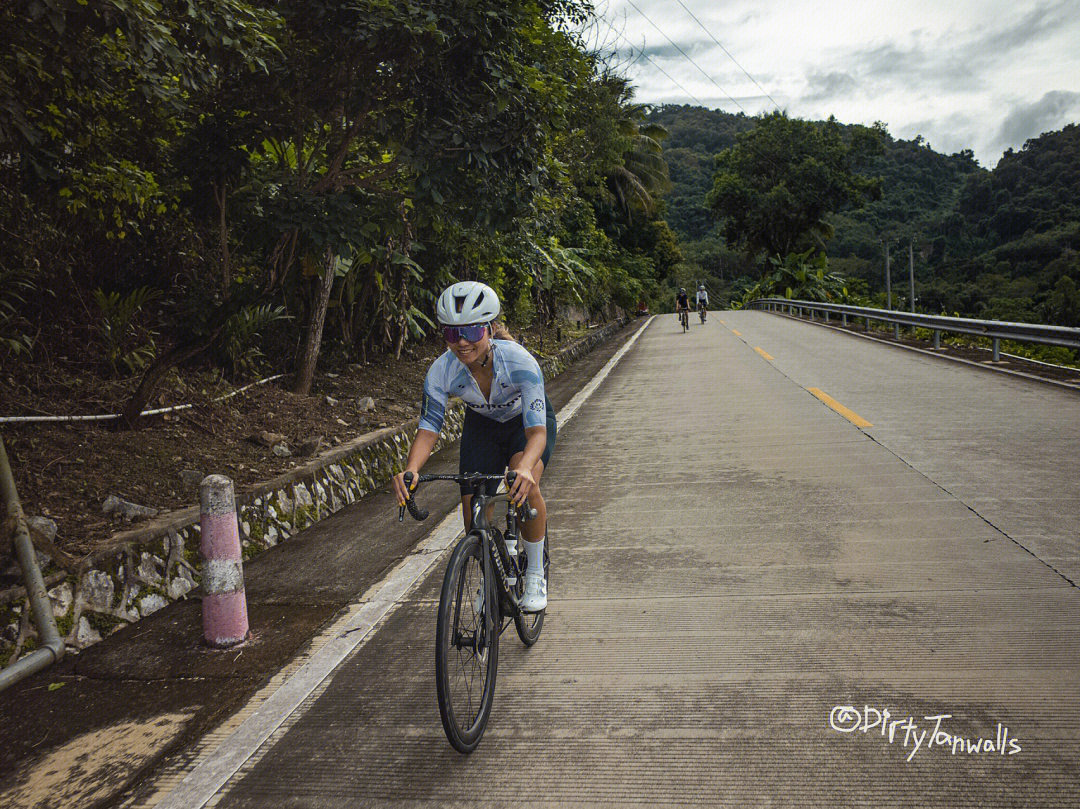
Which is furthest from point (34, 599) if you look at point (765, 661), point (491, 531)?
point (765, 661)

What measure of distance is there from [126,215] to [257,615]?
488cm

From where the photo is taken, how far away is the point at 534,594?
13.0 feet

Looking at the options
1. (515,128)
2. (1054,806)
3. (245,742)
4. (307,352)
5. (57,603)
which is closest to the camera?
(1054,806)

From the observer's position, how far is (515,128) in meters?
7.22

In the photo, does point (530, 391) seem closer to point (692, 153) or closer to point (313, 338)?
point (313, 338)

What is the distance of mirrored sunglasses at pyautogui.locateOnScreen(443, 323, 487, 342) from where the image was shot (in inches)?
140

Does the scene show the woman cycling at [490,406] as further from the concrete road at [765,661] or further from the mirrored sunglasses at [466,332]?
the concrete road at [765,661]

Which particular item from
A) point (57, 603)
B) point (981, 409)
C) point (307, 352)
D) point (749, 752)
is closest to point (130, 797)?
point (57, 603)

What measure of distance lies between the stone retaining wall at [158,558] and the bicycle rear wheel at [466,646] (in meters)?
2.37

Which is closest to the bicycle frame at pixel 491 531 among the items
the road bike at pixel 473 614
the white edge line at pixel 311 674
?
the road bike at pixel 473 614

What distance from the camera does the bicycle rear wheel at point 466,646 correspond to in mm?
2949

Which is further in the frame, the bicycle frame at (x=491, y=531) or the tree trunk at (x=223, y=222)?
the tree trunk at (x=223, y=222)

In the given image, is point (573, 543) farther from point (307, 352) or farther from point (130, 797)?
point (307, 352)
